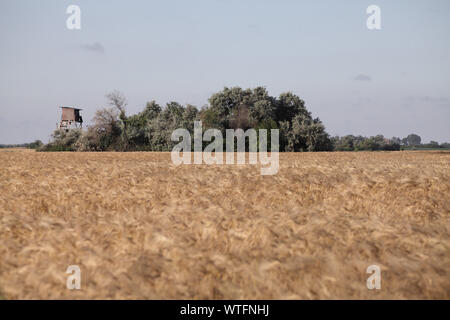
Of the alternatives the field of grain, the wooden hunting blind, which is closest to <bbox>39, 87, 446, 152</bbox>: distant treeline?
the wooden hunting blind

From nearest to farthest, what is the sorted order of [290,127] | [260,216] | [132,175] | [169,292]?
[169,292]
[260,216]
[132,175]
[290,127]

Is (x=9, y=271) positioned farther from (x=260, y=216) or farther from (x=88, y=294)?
(x=260, y=216)

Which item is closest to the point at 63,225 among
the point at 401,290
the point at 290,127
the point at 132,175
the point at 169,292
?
the point at 169,292

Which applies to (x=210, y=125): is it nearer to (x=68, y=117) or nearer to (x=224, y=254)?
(x=68, y=117)

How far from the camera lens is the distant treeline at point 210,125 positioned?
60188 millimetres

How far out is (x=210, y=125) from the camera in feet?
194

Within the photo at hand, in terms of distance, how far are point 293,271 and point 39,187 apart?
839 centimetres

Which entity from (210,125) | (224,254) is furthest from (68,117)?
(224,254)

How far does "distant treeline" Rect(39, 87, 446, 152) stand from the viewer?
197 ft

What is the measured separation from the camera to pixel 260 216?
6.27 m

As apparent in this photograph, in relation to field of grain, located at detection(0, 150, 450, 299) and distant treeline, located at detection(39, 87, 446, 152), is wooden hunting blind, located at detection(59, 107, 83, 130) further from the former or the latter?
field of grain, located at detection(0, 150, 450, 299)

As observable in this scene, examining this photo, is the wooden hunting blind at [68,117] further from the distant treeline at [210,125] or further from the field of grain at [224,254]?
the field of grain at [224,254]

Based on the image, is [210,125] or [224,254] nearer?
[224,254]

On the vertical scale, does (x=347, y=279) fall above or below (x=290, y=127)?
below
